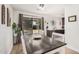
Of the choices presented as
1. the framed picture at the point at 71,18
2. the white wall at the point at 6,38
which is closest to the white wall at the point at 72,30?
the framed picture at the point at 71,18

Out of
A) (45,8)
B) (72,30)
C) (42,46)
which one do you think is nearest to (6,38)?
(42,46)

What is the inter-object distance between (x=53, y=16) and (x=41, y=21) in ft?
0.70

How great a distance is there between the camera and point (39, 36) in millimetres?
1514

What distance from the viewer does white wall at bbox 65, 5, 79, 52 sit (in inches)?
55.5

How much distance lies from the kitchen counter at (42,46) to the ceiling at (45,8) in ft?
1.40

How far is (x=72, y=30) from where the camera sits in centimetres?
145

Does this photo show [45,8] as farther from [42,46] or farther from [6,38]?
[6,38]

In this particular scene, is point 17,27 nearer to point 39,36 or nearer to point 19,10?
point 19,10

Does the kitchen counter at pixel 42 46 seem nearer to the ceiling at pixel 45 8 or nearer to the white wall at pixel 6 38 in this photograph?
the white wall at pixel 6 38

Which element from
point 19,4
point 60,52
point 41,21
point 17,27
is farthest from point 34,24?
point 60,52

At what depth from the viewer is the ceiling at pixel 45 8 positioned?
143 cm

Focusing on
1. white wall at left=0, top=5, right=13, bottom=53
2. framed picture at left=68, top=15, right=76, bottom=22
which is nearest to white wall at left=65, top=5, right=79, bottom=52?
framed picture at left=68, top=15, right=76, bottom=22

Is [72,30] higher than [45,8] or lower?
lower

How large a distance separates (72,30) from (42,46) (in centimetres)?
55
